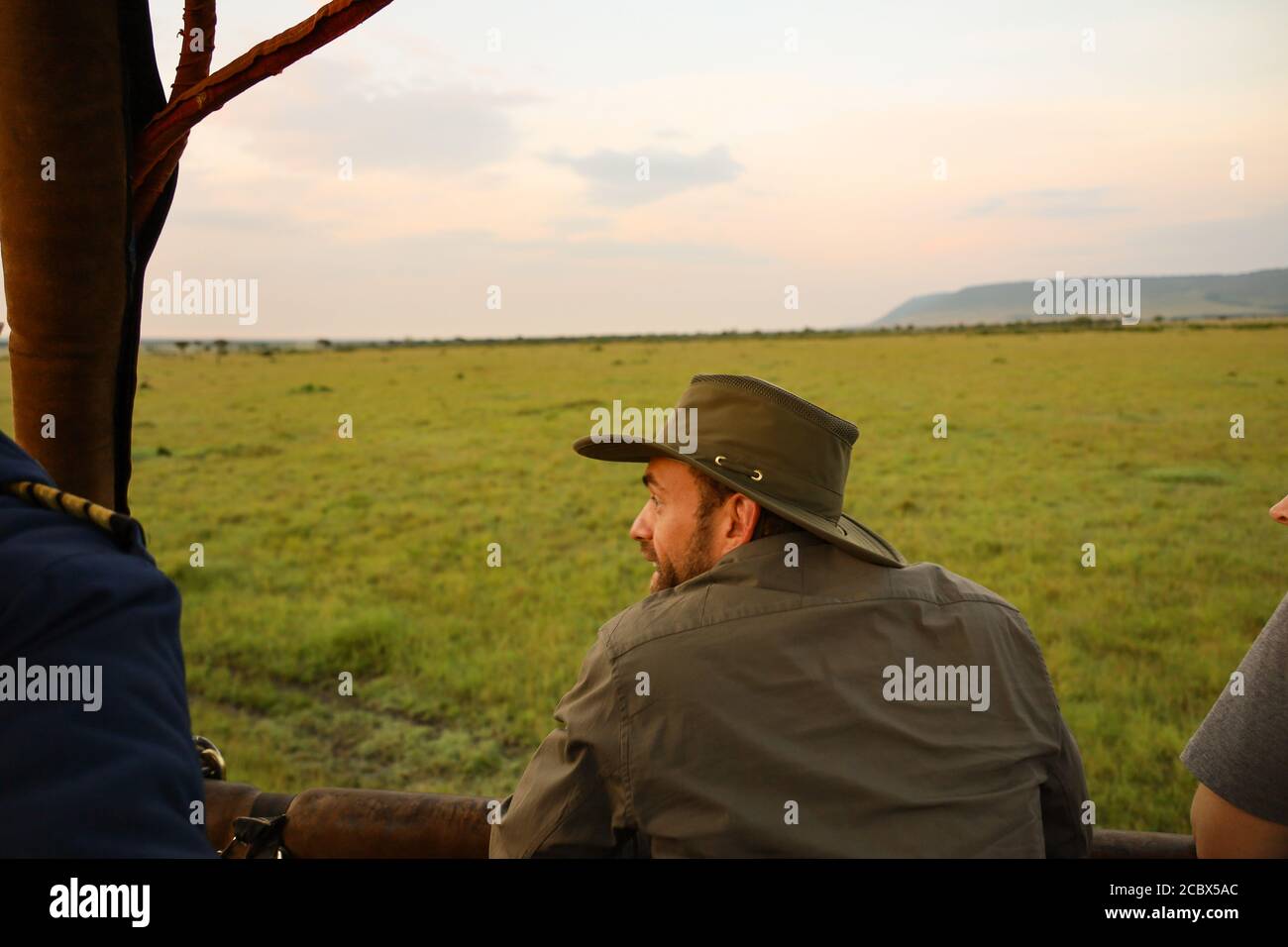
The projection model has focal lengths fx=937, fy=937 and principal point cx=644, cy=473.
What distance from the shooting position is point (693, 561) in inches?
71.1

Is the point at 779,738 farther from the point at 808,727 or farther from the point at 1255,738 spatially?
the point at 1255,738

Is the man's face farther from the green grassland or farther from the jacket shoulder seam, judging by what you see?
the green grassland

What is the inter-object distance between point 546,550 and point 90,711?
8.20 m

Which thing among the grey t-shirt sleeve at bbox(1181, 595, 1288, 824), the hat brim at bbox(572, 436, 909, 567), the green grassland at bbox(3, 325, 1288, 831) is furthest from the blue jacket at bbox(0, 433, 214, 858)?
the green grassland at bbox(3, 325, 1288, 831)

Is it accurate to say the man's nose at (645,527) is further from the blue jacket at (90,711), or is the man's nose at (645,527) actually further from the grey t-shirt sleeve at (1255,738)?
the blue jacket at (90,711)

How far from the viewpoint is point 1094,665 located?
18.6 ft

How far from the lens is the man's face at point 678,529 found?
1.79 m

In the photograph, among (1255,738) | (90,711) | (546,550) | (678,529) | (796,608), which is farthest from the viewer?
(546,550)

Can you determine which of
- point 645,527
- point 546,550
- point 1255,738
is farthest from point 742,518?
point 546,550
